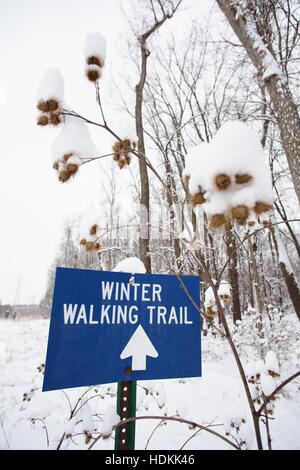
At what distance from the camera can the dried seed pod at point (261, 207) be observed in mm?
610

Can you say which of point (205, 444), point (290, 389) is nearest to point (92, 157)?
point (205, 444)

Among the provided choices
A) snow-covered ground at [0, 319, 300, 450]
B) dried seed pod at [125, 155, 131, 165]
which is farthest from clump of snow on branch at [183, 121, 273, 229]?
snow-covered ground at [0, 319, 300, 450]

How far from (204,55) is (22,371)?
12.0 meters

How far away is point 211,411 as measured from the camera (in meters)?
3.51

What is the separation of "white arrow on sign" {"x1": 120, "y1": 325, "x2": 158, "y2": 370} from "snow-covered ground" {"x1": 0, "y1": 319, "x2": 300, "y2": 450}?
0.98 feet

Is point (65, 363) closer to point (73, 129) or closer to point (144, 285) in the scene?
point (144, 285)

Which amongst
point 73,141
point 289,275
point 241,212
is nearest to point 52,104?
point 73,141

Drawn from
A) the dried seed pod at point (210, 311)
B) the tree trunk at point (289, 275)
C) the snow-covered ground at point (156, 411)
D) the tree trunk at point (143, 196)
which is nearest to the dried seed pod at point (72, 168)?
the snow-covered ground at point (156, 411)

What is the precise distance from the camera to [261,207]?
0.61 metres

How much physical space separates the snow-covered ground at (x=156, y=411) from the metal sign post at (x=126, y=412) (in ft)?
0.32

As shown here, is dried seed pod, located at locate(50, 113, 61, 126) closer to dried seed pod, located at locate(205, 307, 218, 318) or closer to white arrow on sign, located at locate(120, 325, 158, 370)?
white arrow on sign, located at locate(120, 325, 158, 370)

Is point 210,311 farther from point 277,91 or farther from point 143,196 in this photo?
point 277,91

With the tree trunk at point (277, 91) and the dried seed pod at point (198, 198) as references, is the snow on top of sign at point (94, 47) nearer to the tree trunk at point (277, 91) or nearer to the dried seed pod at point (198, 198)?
the dried seed pod at point (198, 198)
